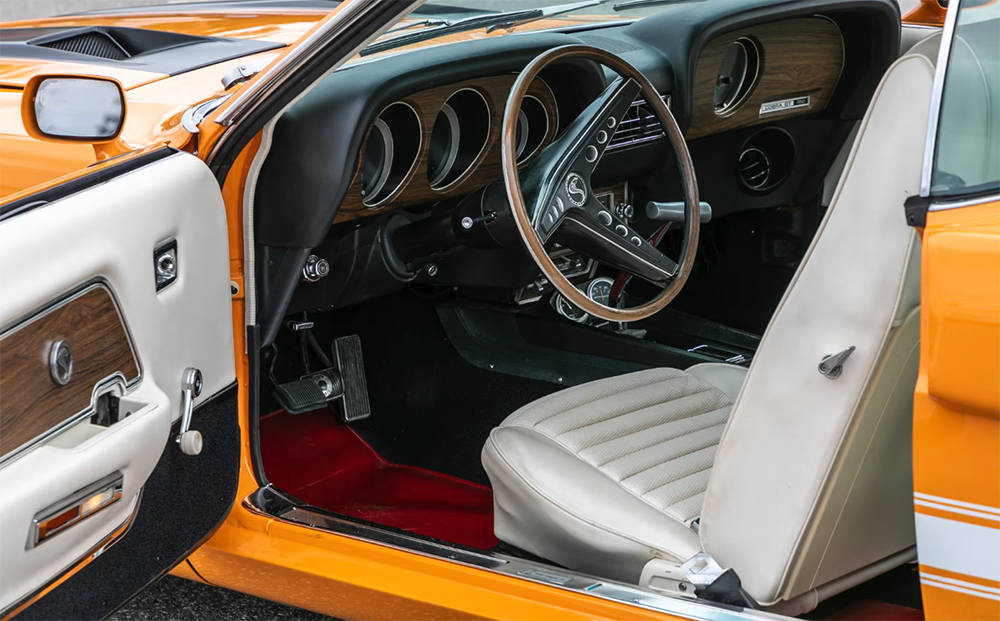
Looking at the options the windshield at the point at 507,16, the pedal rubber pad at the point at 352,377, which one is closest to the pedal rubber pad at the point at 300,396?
the pedal rubber pad at the point at 352,377

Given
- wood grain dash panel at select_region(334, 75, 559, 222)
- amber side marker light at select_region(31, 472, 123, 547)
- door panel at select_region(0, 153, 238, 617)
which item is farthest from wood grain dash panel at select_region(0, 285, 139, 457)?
wood grain dash panel at select_region(334, 75, 559, 222)

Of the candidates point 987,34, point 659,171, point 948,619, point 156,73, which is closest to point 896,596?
point 948,619

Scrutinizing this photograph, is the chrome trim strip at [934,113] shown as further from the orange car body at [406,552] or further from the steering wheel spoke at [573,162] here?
the steering wheel spoke at [573,162]

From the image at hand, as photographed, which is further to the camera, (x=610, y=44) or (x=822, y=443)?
(x=610, y=44)

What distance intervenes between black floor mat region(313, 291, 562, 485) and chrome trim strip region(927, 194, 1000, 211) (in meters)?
1.57

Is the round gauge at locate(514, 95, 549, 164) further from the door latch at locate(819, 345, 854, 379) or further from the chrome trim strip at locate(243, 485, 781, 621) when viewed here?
the door latch at locate(819, 345, 854, 379)

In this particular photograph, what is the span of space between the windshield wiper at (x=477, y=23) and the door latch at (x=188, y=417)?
2.61ft

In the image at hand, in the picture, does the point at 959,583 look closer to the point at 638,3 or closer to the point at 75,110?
the point at 75,110

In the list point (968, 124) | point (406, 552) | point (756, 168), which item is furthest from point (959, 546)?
point (756, 168)

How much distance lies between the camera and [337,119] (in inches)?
73.0

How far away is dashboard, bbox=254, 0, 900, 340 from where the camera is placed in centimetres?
188

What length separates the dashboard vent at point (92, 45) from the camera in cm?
248

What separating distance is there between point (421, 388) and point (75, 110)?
1.29 metres

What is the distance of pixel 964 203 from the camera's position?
4.00ft
